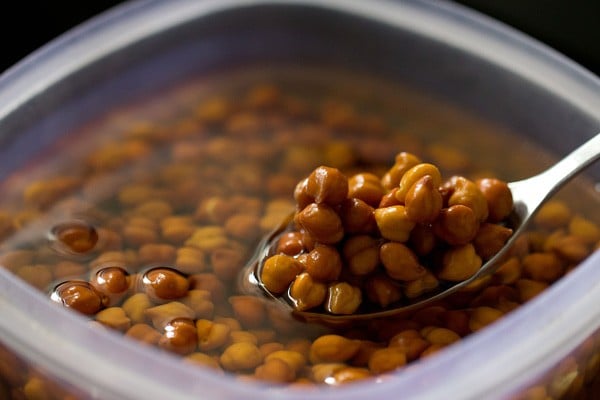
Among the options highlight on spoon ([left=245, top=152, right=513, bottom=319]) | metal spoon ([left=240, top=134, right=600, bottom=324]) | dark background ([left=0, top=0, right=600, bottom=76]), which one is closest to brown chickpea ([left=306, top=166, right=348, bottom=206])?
highlight on spoon ([left=245, top=152, right=513, bottom=319])

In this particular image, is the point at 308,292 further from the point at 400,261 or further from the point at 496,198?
the point at 496,198

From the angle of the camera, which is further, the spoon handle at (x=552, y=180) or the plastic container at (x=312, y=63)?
the spoon handle at (x=552, y=180)

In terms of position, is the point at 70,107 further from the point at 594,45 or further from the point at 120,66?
the point at 594,45

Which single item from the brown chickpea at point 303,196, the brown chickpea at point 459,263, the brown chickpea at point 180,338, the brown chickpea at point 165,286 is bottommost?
the brown chickpea at point 180,338

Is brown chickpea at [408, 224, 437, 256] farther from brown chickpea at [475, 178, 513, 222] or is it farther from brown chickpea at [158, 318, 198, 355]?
brown chickpea at [158, 318, 198, 355]

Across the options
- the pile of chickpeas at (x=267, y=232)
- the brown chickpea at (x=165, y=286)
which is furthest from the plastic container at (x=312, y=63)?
the brown chickpea at (x=165, y=286)

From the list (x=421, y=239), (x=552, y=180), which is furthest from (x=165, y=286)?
(x=552, y=180)

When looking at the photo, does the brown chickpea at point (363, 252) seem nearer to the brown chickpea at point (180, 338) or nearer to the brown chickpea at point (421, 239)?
the brown chickpea at point (421, 239)
